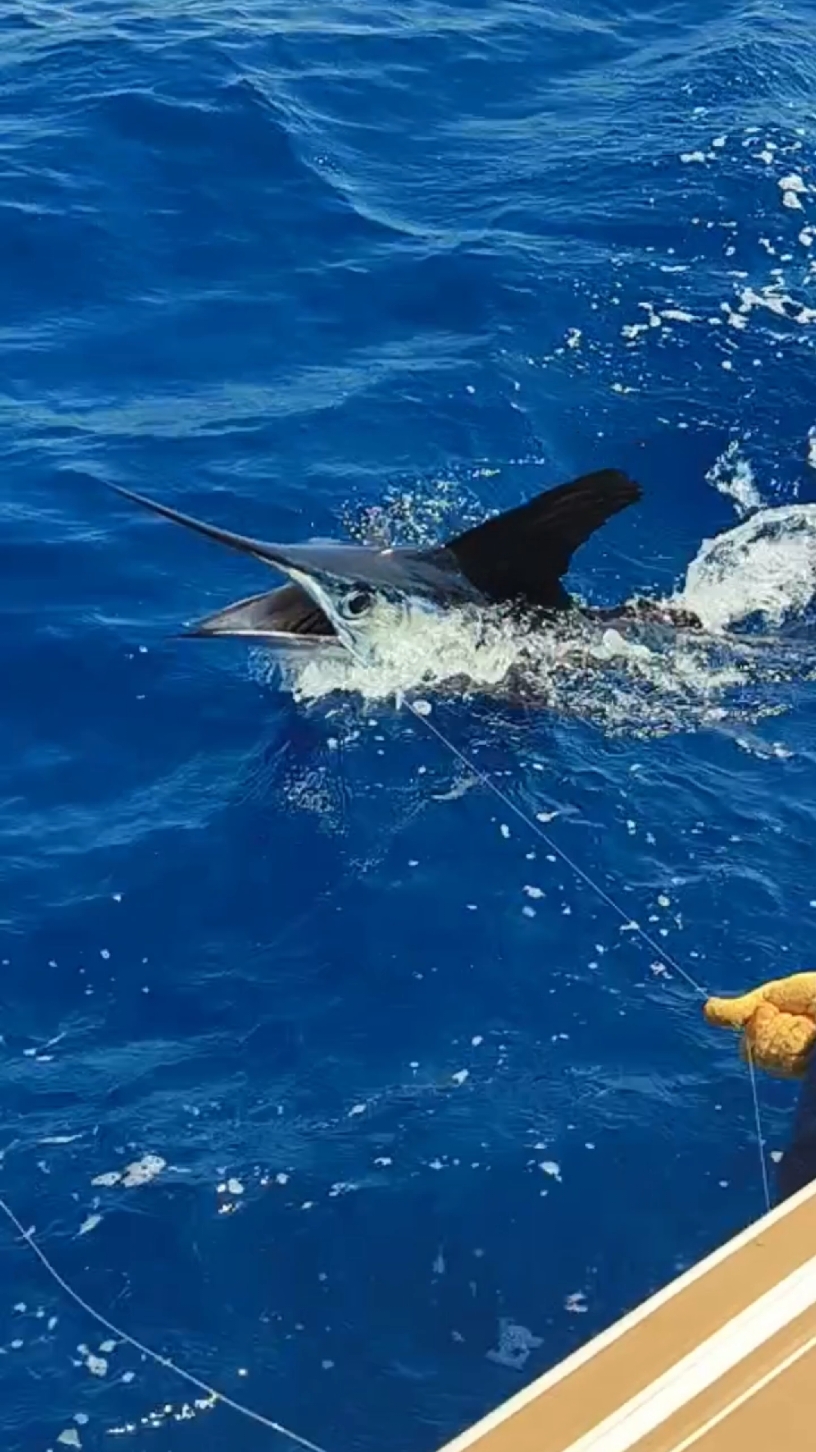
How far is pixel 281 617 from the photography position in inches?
289

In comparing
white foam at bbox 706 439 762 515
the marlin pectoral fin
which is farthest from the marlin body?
white foam at bbox 706 439 762 515

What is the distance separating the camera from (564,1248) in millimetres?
A: 5273

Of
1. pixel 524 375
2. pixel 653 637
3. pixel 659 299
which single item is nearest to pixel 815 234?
pixel 659 299

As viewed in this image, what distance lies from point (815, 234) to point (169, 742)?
6.41m

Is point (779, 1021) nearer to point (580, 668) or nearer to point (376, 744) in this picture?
point (376, 744)

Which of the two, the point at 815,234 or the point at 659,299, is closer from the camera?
the point at 659,299

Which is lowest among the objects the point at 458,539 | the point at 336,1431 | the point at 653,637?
the point at 336,1431

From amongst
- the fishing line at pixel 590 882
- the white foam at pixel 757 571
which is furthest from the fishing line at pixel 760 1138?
the white foam at pixel 757 571

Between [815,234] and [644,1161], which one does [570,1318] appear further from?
[815,234]

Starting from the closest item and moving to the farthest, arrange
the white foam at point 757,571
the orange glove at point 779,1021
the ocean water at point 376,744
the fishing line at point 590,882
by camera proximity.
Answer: the orange glove at point 779,1021, the ocean water at point 376,744, the fishing line at point 590,882, the white foam at point 757,571

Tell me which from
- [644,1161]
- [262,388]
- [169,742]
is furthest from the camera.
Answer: [262,388]

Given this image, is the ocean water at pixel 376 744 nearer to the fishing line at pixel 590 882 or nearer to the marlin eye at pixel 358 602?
the fishing line at pixel 590 882

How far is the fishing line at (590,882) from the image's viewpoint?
18.4 feet

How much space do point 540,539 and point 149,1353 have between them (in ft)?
12.7
